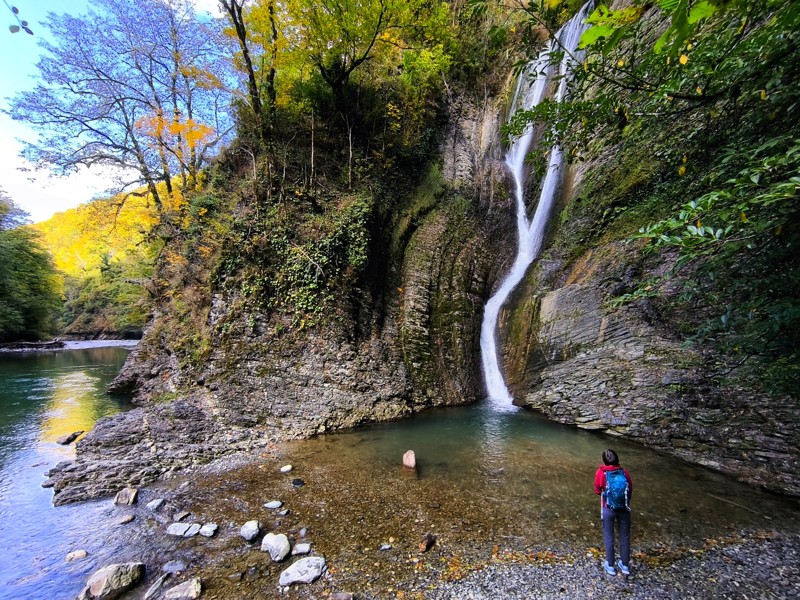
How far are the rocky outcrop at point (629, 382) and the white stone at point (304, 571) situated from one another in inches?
248

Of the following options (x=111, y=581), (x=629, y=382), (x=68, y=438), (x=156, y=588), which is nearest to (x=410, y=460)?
(x=156, y=588)

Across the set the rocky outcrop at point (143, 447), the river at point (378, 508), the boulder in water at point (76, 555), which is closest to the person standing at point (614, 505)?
the river at point (378, 508)

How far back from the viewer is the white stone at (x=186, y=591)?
11.9 ft

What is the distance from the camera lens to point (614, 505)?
3760 millimetres

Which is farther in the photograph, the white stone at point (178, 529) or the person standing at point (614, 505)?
the white stone at point (178, 529)

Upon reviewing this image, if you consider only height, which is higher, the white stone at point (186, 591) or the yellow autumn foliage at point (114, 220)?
the yellow autumn foliage at point (114, 220)

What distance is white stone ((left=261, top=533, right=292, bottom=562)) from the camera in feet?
13.7

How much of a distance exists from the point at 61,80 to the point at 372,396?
15399mm

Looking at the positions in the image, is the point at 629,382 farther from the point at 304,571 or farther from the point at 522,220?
the point at 522,220

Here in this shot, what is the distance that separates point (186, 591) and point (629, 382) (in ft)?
26.8

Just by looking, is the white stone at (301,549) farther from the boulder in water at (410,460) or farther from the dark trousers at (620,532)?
the dark trousers at (620,532)

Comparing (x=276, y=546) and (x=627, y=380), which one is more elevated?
(x=627, y=380)

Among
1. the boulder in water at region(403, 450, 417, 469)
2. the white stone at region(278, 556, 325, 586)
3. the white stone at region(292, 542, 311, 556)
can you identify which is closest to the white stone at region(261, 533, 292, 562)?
the white stone at region(292, 542, 311, 556)

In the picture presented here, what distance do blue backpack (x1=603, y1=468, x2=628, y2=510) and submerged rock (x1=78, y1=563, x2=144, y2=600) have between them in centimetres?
519
